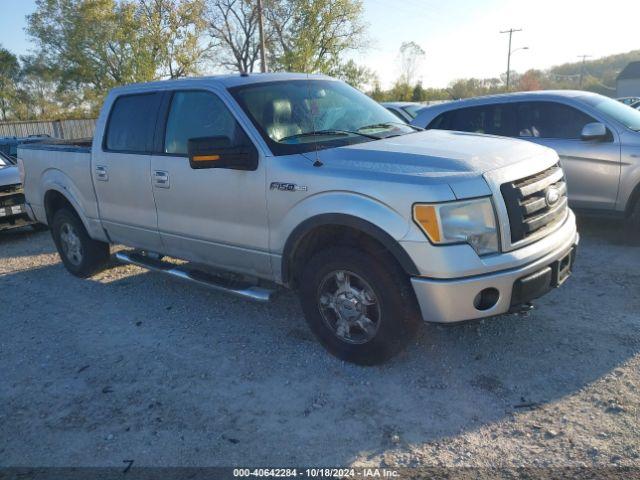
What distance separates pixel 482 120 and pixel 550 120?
2.76ft

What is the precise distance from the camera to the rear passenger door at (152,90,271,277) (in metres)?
4.06

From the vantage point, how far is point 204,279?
178 inches

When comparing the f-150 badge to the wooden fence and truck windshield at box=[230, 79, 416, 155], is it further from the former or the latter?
the wooden fence

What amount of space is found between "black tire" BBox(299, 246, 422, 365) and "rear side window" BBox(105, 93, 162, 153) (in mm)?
2109

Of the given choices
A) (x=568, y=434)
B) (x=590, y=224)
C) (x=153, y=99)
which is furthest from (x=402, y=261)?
(x=590, y=224)

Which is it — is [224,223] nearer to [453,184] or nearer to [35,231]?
[453,184]

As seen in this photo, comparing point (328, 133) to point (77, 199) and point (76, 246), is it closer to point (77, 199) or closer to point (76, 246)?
point (77, 199)

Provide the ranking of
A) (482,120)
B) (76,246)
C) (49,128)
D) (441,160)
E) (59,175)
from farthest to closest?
(49,128), (482,120), (76,246), (59,175), (441,160)

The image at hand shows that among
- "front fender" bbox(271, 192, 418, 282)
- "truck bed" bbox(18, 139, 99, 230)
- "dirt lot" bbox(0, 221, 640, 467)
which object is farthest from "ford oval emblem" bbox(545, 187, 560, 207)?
"truck bed" bbox(18, 139, 99, 230)

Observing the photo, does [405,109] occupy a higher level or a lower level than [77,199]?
higher

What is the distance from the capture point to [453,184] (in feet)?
10.4

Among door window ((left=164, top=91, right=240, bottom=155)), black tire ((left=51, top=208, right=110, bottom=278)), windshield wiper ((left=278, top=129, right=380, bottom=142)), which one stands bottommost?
black tire ((left=51, top=208, right=110, bottom=278))

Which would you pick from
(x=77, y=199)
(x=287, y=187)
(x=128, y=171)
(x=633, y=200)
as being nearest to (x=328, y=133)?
(x=287, y=187)

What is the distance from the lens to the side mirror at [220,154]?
12.2 feet
